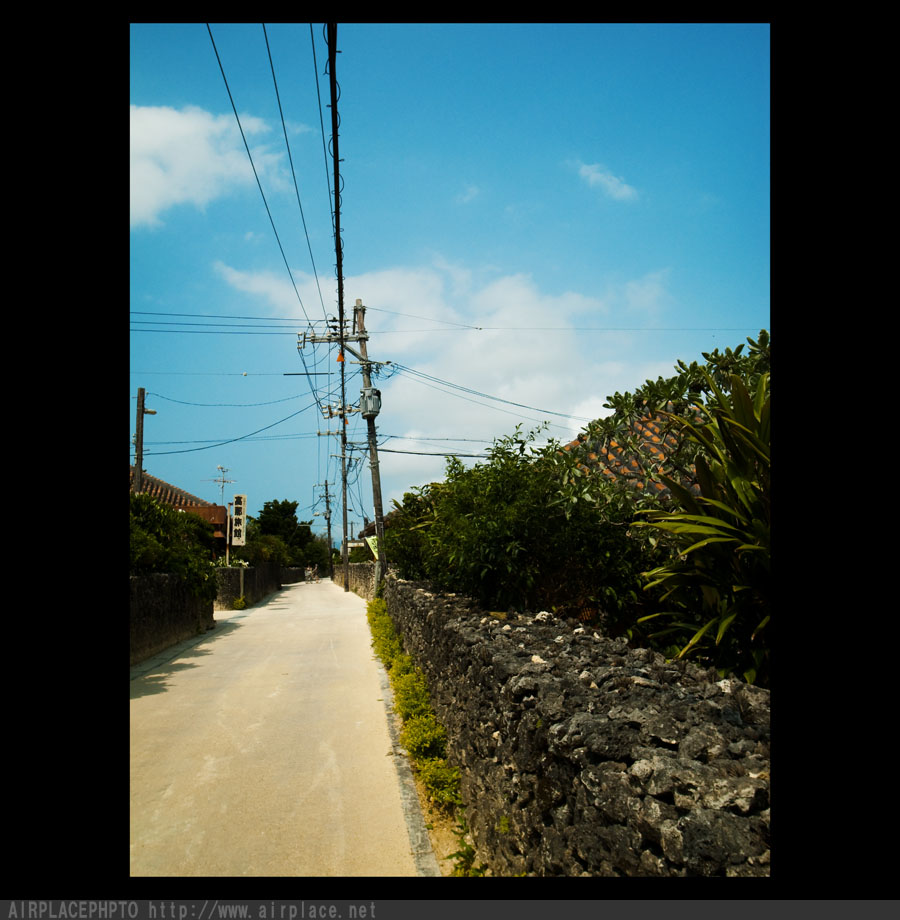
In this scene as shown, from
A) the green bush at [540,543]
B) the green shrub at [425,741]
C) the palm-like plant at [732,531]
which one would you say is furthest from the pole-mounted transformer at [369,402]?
the palm-like plant at [732,531]

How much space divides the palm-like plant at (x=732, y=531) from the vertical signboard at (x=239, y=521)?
25.6 meters

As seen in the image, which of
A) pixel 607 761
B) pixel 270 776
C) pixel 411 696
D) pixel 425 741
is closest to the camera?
pixel 607 761

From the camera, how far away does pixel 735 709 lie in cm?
266

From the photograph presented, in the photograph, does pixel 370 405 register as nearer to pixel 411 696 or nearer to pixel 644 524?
pixel 411 696

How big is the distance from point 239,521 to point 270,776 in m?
24.2
